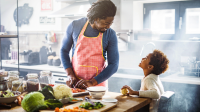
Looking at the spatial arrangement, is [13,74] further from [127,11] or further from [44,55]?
[44,55]

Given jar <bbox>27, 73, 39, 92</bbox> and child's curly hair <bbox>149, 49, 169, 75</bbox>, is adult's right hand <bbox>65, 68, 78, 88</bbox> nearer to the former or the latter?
jar <bbox>27, 73, 39, 92</bbox>

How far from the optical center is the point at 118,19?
12.9 feet

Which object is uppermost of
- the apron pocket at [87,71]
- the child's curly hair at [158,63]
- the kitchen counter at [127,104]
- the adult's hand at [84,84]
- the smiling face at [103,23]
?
→ the smiling face at [103,23]

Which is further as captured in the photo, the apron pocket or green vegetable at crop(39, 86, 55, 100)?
the apron pocket

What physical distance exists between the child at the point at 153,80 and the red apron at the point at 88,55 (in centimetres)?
42

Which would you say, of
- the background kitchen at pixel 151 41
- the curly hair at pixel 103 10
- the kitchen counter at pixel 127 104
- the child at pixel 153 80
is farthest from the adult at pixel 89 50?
the background kitchen at pixel 151 41

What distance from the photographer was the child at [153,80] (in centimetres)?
160

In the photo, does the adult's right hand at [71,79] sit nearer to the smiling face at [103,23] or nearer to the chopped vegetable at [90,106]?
the smiling face at [103,23]

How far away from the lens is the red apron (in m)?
2.04

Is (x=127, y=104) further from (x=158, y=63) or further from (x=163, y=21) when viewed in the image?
(x=163, y=21)

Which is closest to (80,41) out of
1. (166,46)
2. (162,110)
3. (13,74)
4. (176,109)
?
(13,74)

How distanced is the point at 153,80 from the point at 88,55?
2.03ft

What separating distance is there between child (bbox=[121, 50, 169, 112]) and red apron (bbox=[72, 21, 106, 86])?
42 centimetres

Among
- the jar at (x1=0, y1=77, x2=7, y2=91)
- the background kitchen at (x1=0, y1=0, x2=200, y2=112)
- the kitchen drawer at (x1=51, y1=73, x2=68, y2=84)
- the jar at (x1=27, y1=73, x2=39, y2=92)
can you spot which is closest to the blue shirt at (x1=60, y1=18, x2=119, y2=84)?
the jar at (x1=27, y1=73, x2=39, y2=92)
